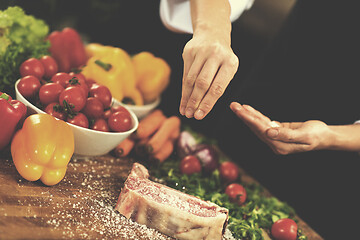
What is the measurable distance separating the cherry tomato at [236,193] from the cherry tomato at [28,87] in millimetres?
1024

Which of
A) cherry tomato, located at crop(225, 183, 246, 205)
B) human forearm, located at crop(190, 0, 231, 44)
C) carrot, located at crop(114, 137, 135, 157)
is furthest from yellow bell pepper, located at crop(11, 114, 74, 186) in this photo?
cherry tomato, located at crop(225, 183, 246, 205)

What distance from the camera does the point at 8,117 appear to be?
4.46 feet

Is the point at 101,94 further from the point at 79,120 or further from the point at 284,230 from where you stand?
the point at 284,230

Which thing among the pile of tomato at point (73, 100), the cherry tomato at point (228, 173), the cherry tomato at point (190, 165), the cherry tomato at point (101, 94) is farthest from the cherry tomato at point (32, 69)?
the cherry tomato at point (228, 173)

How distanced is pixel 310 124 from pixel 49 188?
3.74 feet

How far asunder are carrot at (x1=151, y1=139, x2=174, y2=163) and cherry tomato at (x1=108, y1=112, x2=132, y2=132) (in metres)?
0.31

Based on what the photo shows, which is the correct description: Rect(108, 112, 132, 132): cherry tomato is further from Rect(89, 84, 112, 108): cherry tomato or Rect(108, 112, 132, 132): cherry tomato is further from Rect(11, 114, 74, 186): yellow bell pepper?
Rect(11, 114, 74, 186): yellow bell pepper

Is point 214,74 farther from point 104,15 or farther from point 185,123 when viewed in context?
point 104,15

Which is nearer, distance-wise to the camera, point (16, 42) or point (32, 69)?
point (32, 69)

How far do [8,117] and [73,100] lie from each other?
263mm

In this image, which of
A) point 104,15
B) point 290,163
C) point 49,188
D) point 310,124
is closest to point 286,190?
point 290,163

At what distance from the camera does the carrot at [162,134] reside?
6.27 ft

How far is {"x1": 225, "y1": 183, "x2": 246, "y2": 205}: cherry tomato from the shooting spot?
5.70 ft

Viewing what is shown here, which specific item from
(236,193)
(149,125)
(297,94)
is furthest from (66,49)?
(297,94)
